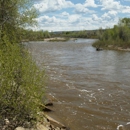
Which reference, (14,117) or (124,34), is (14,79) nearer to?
(14,117)

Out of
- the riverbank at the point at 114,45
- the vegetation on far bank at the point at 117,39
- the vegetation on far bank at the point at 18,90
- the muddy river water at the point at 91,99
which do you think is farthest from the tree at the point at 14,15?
the vegetation on far bank at the point at 117,39

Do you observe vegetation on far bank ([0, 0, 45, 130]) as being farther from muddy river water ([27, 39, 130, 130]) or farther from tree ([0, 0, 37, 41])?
tree ([0, 0, 37, 41])

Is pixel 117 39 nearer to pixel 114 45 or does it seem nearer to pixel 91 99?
pixel 114 45

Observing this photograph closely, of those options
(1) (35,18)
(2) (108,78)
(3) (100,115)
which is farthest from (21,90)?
(2) (108,78)

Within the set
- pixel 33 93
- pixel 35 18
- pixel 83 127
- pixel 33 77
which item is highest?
pixel 35 18

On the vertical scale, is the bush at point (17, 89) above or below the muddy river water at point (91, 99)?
above

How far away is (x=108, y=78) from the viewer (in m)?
21.9

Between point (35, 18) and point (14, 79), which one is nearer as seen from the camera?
point (14, 79)

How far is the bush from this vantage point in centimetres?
759

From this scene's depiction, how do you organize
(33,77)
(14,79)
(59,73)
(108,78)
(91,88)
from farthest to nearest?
Answer: (59,73)
(108,78)
(91,88)
(33,77)
(14,79)

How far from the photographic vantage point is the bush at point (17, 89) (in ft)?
24.9

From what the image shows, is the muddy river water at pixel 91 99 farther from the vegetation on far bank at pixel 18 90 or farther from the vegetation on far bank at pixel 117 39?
the vegetation on far bank at pixel 117 39

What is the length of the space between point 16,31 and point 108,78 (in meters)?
11.4

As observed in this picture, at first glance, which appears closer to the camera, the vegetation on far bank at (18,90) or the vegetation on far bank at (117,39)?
the vegetation on far bank at (18,90)
